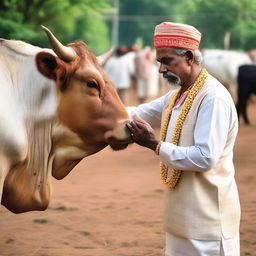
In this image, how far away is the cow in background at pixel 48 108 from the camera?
337 centimetres

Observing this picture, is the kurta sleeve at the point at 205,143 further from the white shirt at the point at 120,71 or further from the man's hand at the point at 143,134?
the white shirt at the point at 120,71

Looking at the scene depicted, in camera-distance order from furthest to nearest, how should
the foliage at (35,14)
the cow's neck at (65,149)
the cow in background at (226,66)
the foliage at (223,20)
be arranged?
the foliage at (223,20) < the cow in background at (226,66) < the foliage at (35,14) < the cow's neck at (65,149)

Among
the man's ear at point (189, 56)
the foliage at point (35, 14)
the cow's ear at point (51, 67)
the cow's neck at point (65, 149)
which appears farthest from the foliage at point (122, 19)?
the man's ear at point (189, 56)

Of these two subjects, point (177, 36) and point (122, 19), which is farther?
point (122, 19)

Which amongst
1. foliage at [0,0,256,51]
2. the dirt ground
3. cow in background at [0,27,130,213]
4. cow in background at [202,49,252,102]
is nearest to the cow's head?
cow in background at [0,27,130,213]

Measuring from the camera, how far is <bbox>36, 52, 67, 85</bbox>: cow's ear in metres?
3.33

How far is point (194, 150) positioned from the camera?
324cm

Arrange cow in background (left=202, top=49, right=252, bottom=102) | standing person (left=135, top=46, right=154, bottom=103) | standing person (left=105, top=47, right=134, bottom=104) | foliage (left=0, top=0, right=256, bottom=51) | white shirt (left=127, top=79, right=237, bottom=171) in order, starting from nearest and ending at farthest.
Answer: white shirt (left=127, top=79, right=237, bottom=171)
standing person (left=105, top=47, right=134, bottom=104)
foliage (left=0, top=0, right=256, bottom=51)
standing person (left=135, top=46, right=154, bottom=103)
cow in background (left=202, top=49, right=252, bottom=102)

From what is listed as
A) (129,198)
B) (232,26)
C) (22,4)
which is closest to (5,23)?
(22,4)

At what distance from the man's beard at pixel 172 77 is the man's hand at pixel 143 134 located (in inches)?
10.2

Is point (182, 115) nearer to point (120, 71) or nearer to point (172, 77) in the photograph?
point (172, 77)

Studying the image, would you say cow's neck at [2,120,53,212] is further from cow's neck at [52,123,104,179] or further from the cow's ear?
the cow's ear

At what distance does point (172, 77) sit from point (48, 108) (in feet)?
2.06

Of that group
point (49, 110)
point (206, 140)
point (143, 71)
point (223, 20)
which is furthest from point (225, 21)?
point (206, 140)
